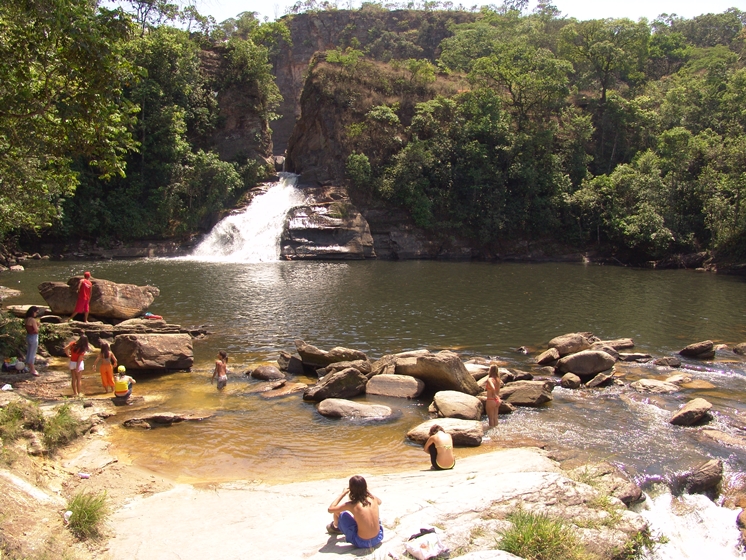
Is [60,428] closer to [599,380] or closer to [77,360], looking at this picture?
[77,360]

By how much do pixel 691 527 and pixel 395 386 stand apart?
24.0ft

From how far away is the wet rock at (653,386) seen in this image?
1465 centimetres

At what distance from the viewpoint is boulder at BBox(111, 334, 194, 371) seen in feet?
50.1

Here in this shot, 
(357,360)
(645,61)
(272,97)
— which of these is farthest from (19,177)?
(645,61)

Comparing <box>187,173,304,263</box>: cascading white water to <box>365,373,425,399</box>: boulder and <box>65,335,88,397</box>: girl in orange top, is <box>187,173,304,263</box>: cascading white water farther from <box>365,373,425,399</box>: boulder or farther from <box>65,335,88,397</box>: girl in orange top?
<box>365,373,425,399</box>: boulder

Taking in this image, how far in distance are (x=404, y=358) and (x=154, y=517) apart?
8775mm

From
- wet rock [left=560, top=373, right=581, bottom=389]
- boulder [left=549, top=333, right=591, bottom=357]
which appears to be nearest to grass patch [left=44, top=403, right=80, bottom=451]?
wet rock [left=560, top=373, right=581, bottom=389]

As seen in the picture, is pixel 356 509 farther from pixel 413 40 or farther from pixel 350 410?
pixel 413 40

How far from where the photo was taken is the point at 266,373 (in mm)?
15438

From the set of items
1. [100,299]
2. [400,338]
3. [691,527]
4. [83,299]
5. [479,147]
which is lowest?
Result: [691,527]

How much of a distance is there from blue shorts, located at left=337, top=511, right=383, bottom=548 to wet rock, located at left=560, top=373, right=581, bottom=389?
9806mm

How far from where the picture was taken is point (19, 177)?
53.1 feet

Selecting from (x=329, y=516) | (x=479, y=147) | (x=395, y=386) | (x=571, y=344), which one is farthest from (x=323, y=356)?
(x=479, y=147)

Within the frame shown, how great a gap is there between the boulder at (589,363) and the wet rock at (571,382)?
729 millimetres
